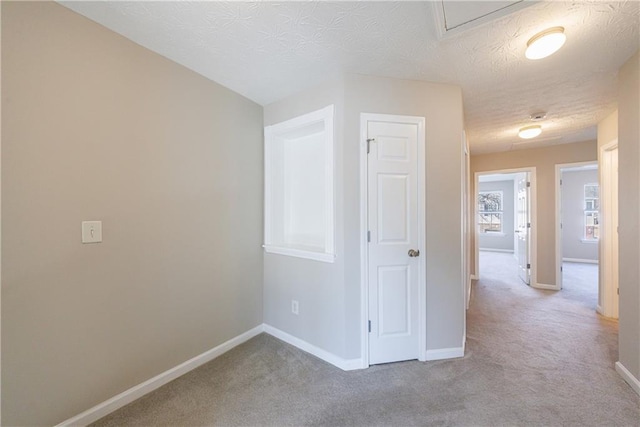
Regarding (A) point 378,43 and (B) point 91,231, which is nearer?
(B) point 91,231

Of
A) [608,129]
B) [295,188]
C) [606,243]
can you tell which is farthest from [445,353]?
[608,129]

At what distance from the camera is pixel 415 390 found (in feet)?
6.02

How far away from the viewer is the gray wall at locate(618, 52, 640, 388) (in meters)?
1.83

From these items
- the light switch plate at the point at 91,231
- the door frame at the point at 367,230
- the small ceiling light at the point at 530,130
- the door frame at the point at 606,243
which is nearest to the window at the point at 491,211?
the door frame at the point at 606,243

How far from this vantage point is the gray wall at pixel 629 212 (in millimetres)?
1835

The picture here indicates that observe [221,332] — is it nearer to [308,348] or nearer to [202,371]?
[202,371]

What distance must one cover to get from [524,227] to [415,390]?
438cm

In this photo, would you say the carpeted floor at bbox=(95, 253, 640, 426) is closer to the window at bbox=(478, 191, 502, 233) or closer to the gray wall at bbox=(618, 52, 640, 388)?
the gray wall at bbox=(618, 52, 640, 388)

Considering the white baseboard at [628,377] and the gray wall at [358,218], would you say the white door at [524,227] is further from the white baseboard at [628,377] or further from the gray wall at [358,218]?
the gray wall at [358,218]

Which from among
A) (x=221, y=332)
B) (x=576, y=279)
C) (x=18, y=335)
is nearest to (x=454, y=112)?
(x=221, y=332)

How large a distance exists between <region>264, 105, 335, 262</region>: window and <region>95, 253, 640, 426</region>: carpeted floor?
3.35ft

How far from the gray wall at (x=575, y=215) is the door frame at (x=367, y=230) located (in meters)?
6.98

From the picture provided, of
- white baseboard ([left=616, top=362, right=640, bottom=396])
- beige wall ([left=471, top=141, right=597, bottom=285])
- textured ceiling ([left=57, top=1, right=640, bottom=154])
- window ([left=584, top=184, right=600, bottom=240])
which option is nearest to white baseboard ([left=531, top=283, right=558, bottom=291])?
beige wall ([left=471, top=141, right=597, bottom=285])

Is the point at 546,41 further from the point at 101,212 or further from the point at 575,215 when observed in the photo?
the point at 575,215
